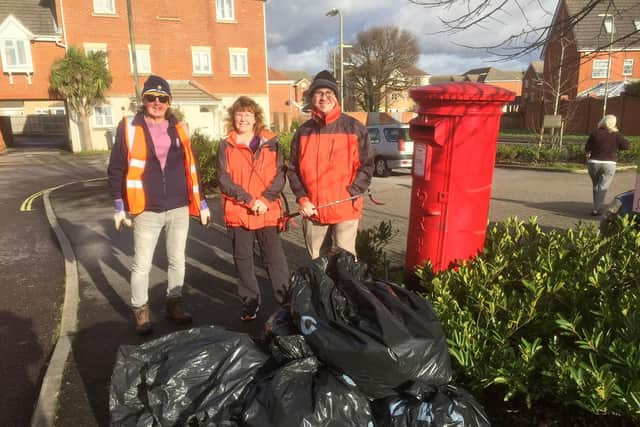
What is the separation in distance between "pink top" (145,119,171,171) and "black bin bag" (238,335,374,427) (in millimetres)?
2165

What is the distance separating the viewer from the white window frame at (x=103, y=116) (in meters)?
26.8

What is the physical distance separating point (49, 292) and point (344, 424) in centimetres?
448

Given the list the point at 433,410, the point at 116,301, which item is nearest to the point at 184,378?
the point at 433,410

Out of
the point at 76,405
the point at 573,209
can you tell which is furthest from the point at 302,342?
the point at 573,209

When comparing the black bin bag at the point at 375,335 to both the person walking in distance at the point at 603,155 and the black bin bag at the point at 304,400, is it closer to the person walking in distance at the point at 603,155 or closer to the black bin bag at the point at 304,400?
the black bin bag at the point at 304,400

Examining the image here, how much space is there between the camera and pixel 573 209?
900 centimetres

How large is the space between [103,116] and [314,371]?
28740mm

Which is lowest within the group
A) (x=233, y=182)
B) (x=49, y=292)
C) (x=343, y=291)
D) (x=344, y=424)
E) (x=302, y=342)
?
(x=49, y=292)

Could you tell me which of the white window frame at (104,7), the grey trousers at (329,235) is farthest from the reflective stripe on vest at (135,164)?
the white window frame at (104,7)

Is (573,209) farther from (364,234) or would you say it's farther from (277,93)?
(277,93)

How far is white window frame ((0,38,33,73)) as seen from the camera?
25406 millimetres

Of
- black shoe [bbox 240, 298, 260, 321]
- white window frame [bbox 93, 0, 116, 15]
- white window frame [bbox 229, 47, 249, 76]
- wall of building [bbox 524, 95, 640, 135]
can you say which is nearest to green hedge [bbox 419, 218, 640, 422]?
black shoe [bbox 240, 298, 260, 321]

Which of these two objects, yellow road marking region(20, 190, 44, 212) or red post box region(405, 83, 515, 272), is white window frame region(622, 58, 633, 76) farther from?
red post box region(405, 83, 515, 272)

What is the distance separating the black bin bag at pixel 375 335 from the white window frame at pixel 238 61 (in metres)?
29.2
